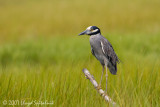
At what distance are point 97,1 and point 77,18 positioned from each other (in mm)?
5998

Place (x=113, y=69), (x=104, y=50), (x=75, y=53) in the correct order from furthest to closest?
(x=75, y=53) → (x=113, y=69) → (x=104, y=50)

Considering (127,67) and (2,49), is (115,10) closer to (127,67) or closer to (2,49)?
(2,49)

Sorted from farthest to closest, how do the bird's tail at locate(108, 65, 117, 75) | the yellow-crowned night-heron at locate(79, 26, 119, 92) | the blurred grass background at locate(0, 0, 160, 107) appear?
the bird's tail at locate(108, 65, 117, 75)
the yellow-crowned night-heron at locate(79, 26, 119, 92)
the blurred grass background at locate(0, 0, 160, 107)

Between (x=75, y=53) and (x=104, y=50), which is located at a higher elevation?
(x=104, y=50)

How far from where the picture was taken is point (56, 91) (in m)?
3.38

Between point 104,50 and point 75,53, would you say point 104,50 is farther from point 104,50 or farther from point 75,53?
point 75,53

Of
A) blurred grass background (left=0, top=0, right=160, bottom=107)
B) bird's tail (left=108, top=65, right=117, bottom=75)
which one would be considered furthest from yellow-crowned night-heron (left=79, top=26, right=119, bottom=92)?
blurred grass background (left=0, top=0, right=160, bottom=107)

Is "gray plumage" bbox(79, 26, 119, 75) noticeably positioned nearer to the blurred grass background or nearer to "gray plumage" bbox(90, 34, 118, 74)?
"gray plumage" bbox(90, 34, 118, 74)

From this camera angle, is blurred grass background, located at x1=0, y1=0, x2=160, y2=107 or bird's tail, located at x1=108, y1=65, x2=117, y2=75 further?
bird's tail, located at x1=108, y1=65, x2=117, y2=75

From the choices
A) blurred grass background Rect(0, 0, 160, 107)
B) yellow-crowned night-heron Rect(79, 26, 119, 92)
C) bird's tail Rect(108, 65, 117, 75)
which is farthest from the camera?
bird's tail Rect(108, 65, 117, 75)

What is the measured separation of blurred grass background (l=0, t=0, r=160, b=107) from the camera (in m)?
3.39

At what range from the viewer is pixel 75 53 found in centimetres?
902

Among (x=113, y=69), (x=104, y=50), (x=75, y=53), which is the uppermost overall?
(x=104, y=50)

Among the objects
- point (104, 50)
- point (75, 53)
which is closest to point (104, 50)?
point (104, 50)
